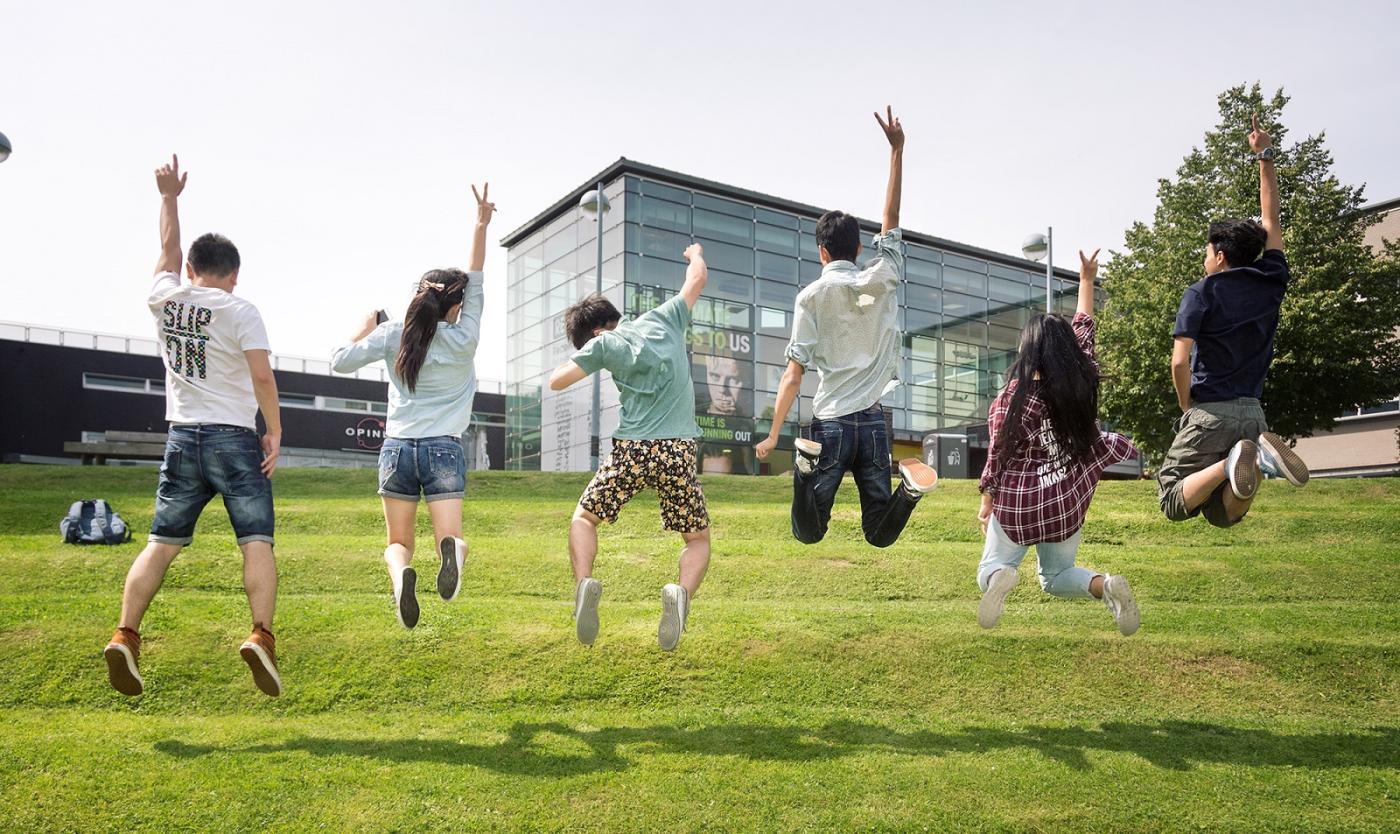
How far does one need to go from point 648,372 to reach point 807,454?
4.37ft

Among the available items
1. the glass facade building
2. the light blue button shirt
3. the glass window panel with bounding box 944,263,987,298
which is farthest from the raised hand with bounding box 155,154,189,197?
the glass window panel with bounding box 944,263,987,298

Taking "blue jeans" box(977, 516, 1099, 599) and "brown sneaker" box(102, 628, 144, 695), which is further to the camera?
"blue jeans" box(977, 516, 1099, 599)

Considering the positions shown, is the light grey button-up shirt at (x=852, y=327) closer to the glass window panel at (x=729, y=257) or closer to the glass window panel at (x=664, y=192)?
the glass window panel at (x=664, y=192)

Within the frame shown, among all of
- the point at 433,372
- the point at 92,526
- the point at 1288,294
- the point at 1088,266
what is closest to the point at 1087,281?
the point at 1088,266

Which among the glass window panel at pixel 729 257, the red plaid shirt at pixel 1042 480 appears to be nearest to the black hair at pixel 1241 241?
the red plaid shirt at pixel 1042 480

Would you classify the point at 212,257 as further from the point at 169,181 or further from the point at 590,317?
the point at 590,317

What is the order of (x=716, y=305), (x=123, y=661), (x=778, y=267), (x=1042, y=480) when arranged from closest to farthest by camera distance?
(x=123, y=661) < (x=1042, y=480) < (x=716, y=305) < (x=778, y=267)

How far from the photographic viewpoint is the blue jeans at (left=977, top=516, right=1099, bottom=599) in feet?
22.7

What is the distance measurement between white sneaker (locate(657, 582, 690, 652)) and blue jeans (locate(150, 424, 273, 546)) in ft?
9.08

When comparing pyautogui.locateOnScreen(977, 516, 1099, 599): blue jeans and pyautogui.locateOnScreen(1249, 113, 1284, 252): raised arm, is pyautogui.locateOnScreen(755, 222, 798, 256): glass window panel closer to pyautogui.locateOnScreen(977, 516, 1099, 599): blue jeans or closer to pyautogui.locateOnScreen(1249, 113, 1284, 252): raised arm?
pyautogui.locateOnScreen(1249, 113, 1284, 252): raised arm

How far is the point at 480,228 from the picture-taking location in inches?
310

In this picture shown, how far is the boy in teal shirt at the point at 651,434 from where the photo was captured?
7.04 meters

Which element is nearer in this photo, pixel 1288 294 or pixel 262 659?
pixel 262 659

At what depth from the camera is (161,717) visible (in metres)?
8.49
